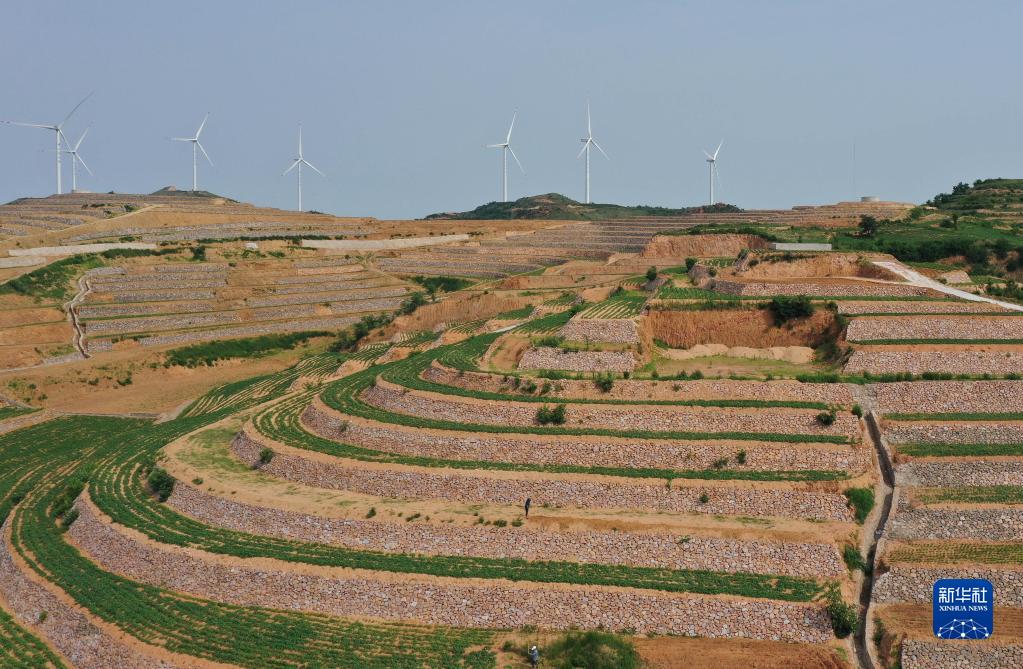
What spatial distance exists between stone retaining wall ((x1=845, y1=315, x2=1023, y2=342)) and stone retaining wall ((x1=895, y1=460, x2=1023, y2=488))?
39.4ft

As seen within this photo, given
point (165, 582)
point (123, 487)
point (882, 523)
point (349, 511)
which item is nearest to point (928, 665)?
point (882, 523)

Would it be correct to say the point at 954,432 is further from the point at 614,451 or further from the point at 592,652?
the point at 592,652

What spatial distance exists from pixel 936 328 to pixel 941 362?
434 cm

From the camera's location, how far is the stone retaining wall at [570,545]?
112 feet

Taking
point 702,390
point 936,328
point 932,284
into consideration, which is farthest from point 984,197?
point 702,390

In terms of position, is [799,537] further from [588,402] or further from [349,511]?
[349,511]

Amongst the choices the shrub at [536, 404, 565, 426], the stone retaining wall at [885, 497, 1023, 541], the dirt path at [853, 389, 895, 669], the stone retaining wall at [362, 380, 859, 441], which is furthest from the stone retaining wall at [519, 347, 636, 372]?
the stone retaining wall at [885, 497, 1023, 541]

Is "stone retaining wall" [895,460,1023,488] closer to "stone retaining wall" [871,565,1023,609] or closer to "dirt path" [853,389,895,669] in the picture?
"dirt path" [853,389,895,669]

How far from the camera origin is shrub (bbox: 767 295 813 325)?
5378cm

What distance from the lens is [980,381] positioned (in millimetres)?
43969

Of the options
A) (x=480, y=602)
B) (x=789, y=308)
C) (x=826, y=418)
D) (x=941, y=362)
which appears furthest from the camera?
(x=789, y=308)

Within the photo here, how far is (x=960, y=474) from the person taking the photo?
38.5 m

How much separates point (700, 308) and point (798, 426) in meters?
15.5

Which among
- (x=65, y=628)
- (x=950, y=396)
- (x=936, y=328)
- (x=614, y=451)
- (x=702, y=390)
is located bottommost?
(x=65, y=628)
